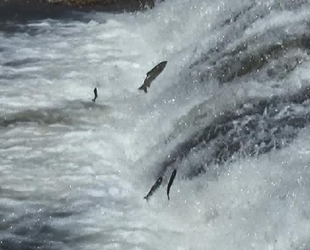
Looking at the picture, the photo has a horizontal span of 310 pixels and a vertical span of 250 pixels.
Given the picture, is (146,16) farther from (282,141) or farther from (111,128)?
(282,141)

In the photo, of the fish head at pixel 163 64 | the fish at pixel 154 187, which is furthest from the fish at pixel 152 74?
the fish at pixel 154 187

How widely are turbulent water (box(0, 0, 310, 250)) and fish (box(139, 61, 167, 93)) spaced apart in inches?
2.5

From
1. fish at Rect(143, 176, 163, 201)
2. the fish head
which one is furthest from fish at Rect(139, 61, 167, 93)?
fish at Rect(143, 176, 163, 201)

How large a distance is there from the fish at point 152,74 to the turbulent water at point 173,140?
2.5 inches

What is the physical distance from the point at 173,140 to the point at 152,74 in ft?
4.31

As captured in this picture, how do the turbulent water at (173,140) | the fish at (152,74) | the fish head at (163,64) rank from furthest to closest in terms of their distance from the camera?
1. the fish head at (163,64)
2. the fish at (152,74)
3. the turbulent water at (173,140)

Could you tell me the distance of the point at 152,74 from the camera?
7.01 m

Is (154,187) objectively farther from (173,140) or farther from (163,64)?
(163,64)

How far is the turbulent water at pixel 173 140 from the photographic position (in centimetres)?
483

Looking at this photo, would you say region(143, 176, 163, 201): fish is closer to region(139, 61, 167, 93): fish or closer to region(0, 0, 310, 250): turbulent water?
region(0, 0, 310, 250): turbulent water

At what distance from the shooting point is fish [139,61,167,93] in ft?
22.5

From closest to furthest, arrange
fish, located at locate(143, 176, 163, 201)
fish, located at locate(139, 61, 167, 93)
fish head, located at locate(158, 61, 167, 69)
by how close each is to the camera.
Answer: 1. fish, located at locate(143, 176, 163, 201)
2. fish, located at locate(139, 61, 167, 93)
3. fish head, located at locate(158, 61, 167, 69)

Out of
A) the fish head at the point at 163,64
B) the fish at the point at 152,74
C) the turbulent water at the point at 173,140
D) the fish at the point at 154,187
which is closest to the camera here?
the turbulent water at the point at 173,140

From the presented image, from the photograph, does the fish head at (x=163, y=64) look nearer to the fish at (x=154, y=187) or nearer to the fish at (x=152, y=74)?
the fish at (x=152, y=74)
